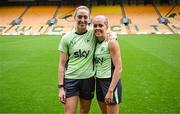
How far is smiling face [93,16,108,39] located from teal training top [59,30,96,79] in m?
0.18

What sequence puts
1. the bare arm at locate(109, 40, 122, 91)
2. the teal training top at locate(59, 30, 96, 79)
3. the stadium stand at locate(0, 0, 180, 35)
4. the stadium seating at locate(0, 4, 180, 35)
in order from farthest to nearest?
1. the stadium stand at locate(0, 0, 180, 35)
2. the stadium seating at locate(0, 4, 180, 35)
3. the teal training top at locate(59, 30, 96, 79)
4. the bare arm at locate(109, 40, 122, 91)

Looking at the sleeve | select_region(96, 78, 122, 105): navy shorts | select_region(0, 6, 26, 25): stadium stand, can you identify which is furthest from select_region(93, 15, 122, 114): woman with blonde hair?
select_region(0, 6, 26, 25): stadium stand

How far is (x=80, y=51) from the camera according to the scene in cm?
581

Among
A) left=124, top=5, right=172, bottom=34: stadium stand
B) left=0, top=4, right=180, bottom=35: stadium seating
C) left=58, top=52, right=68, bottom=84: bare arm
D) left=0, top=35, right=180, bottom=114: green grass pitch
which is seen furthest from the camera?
left=0, top=4, right=180, bottom=35: stadium seating

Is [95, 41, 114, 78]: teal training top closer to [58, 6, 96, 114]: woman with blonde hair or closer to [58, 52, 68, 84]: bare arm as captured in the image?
[58, 6, 96, 114]: woman with blonde hair

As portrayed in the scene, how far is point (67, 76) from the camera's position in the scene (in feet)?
19.6

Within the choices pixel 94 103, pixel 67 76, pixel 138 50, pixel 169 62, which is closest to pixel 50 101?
pixel 94 103

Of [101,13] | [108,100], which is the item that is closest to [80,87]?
[108,100]

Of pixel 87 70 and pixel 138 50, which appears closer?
pixel 87 70

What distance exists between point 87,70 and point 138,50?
15508mm

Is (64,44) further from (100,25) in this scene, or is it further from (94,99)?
(94,99)

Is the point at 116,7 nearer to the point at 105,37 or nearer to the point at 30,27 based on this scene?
the point at 30,27

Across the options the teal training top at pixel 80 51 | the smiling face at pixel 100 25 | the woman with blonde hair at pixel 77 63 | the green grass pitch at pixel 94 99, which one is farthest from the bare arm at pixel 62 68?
the green grass pitch at pixel 94 99

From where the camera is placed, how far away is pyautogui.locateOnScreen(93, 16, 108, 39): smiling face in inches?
221
